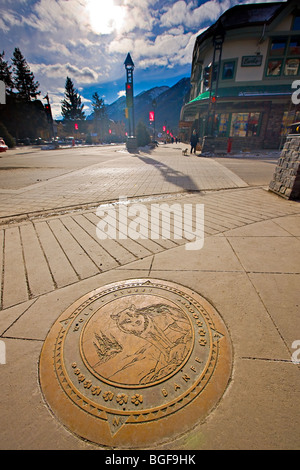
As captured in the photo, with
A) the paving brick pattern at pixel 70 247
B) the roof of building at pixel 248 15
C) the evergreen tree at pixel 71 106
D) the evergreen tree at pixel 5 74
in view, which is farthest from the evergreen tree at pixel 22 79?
the paving brick pattern at pixel 70 247

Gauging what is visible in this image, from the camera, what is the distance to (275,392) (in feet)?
4.28

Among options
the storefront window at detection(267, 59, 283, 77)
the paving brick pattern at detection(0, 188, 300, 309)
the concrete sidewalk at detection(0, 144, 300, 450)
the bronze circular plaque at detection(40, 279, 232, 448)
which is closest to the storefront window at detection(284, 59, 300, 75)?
the storefront window at detection(267, 59, 283, 77)

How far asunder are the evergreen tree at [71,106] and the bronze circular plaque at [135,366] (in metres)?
83.2

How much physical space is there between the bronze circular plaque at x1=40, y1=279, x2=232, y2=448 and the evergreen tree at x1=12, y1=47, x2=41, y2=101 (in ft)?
193

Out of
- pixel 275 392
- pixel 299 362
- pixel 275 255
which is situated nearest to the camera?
pixel 275 392

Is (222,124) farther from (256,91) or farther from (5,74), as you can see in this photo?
(5,74)

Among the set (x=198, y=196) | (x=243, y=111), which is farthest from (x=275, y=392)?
(x=243, y=111)

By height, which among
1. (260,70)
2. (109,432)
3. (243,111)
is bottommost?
(109,432)

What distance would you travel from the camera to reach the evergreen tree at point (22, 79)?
151ft

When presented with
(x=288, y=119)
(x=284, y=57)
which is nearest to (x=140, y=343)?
→ (x=288, y=119)

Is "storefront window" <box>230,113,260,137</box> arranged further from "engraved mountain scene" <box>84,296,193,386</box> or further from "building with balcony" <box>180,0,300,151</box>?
"engraved mountain scene" <box>84,296,193,386</box>

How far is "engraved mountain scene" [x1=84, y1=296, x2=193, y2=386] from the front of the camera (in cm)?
143

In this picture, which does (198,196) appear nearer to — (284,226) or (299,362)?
(284,226)
